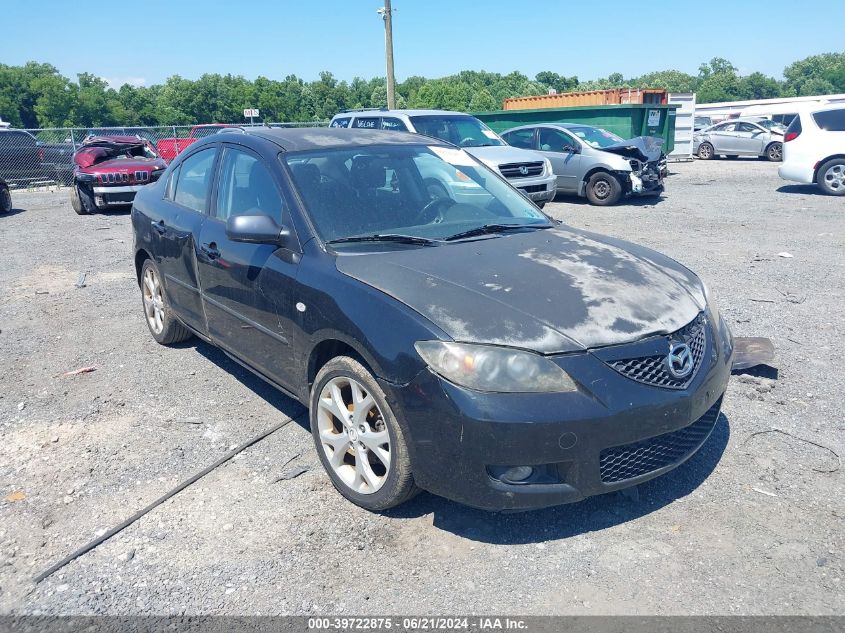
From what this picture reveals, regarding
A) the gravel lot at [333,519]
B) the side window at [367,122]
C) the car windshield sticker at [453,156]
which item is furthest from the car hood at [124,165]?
the car windshield sticker at [453,156]

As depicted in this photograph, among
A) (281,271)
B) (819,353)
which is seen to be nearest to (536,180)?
(819,353)

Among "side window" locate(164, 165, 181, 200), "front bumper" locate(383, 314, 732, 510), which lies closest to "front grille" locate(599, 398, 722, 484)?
"front bumper" locate(383, 314, 732, 510)

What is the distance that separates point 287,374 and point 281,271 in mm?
581

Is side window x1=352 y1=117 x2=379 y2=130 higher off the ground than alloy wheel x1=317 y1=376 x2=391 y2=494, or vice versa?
side window x1=352 y1=117 x2=379 y2=130

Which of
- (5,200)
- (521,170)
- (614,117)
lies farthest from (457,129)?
(5,200)

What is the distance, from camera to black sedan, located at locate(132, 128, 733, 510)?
9.47 feet

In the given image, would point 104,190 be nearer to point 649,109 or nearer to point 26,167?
point 26,167

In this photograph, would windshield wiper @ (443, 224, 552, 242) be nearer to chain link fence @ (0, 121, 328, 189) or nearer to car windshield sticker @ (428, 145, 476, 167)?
car windshield sticker @ (428, 145, 476, 167)

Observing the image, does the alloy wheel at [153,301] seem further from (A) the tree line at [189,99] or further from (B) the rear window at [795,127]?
(A) the tree line at [189,99]

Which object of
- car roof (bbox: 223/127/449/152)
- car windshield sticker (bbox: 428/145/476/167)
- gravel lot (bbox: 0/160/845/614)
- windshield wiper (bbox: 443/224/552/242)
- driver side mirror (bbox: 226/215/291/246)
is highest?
car roof (bbox: 223/127/449/152)

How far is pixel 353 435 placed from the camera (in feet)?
11.2

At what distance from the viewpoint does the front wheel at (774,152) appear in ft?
78.8

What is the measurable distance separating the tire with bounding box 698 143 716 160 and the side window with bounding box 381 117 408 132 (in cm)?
1707

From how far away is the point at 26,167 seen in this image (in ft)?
68.0
